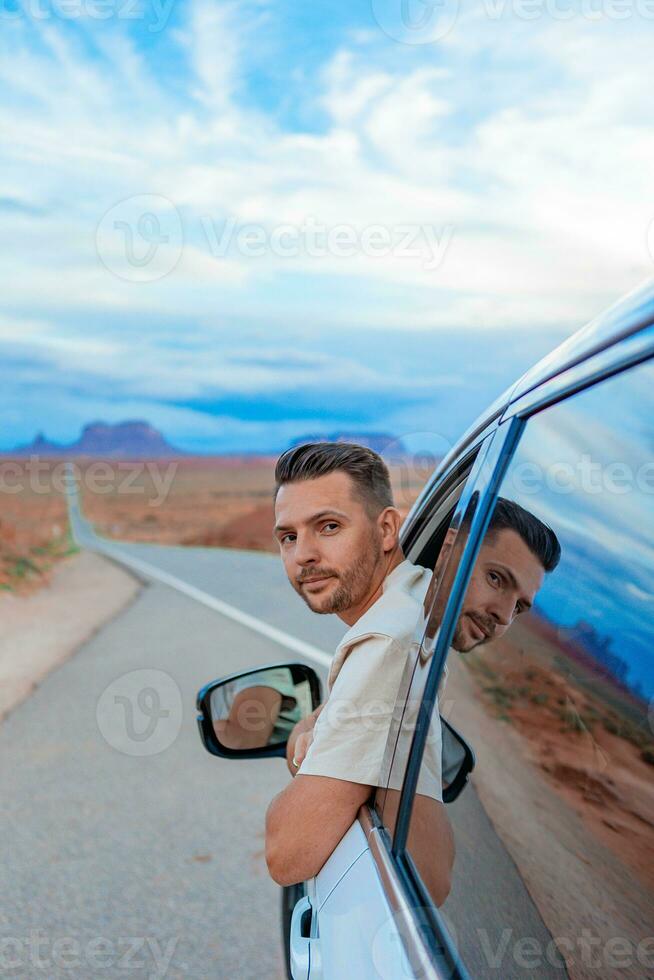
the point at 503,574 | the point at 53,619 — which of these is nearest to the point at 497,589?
the point at 503,574

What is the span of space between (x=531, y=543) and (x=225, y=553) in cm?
2158

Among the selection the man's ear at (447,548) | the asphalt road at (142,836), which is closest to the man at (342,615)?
the man's ear at (447,548)

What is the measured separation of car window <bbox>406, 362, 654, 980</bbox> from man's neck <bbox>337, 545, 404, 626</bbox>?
2.13ft

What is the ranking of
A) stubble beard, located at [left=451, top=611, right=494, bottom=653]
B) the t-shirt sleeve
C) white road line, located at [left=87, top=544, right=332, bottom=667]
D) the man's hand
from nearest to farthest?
stubble beard, located at [left=451, top=611, right=494, bottom=653], the t-shirt sleeve, the man's hand, white road line, located at [left=87, top=544, right=332, bottom=667]

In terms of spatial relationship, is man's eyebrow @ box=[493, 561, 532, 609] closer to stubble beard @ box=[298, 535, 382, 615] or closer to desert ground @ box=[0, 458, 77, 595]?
stubble beard @ box=[298, 535, 382, 615]

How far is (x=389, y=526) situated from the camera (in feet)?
7.86

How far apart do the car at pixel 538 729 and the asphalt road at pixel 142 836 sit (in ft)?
0.10

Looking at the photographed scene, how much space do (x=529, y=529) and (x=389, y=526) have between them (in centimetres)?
92

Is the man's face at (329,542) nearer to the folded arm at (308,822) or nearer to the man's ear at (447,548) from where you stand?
the man's ear at (447,548)

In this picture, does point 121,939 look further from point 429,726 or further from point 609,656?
point 609,656

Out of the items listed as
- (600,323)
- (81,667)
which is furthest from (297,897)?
(81,667)

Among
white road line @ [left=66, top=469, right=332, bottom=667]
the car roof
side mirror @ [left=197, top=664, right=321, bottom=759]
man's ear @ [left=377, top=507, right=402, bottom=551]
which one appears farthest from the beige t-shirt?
white road line @ [left=66, top=469, right=332, bottom=667]

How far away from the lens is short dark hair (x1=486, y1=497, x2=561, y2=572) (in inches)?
54.5

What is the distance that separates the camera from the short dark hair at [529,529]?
138 cm
